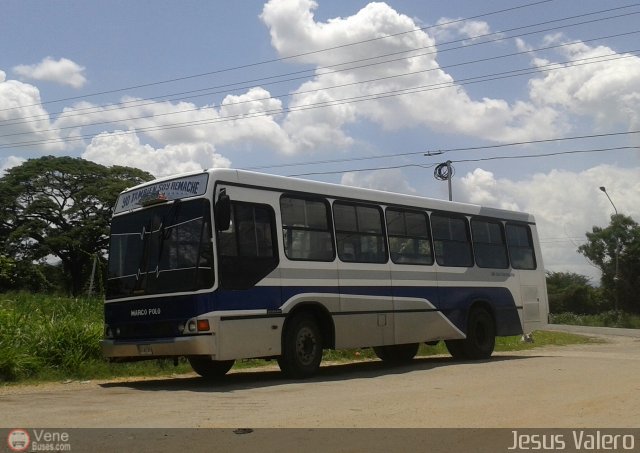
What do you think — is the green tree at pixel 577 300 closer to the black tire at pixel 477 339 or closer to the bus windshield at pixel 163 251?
the black tire at pixel 477 339

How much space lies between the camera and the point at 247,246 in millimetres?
11000

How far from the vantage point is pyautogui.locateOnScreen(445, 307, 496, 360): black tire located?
1568 centimetres

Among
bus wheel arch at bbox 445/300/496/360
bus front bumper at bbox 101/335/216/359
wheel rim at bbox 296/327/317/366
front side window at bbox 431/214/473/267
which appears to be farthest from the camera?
bus wheel arch at bbox 445/300/496/360

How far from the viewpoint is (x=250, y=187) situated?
11242 millimetres

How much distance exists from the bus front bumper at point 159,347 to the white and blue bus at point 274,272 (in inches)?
0.8

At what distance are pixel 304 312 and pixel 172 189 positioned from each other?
281 cm

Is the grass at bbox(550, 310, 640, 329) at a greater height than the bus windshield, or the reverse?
the bus windshield

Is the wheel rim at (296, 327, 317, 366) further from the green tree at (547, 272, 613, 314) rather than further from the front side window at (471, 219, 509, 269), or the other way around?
the green tree at (547, 272, 613, 314)

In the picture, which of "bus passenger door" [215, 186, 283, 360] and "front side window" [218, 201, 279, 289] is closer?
"bus passenger door" [215, 186, 283, 360]

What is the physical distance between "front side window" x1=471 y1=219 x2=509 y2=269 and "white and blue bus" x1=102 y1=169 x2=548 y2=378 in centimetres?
75

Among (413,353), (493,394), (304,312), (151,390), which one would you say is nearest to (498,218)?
(413,353)
